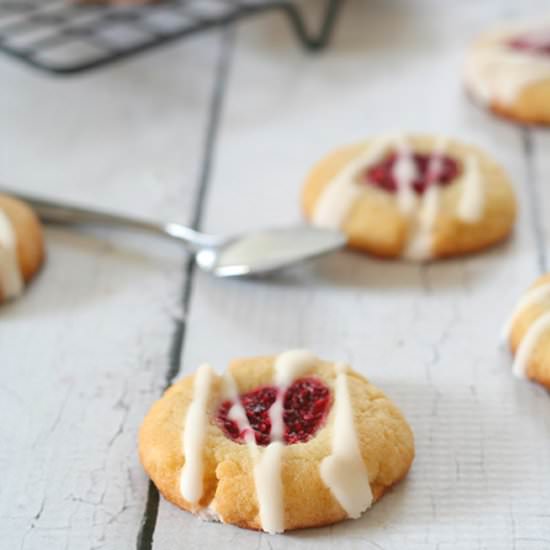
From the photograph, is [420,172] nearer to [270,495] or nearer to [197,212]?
[197,212]

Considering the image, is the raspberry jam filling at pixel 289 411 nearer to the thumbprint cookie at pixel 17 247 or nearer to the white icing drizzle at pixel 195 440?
the white icing drizzle at pixel 195 440

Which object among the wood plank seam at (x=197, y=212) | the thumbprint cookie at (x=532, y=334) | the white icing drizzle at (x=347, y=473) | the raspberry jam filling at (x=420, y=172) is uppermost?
the white icing drizzle at (x=347, y=473)

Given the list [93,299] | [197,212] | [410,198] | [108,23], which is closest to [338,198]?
[410,198]

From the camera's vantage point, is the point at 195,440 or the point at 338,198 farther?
the point at 338,198

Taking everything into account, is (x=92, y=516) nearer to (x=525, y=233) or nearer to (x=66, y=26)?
(x=525, y=233)

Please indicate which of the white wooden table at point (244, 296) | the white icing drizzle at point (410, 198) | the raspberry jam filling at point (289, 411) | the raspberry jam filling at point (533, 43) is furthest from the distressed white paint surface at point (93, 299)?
the raspberry jam filling at point (533, 43)
